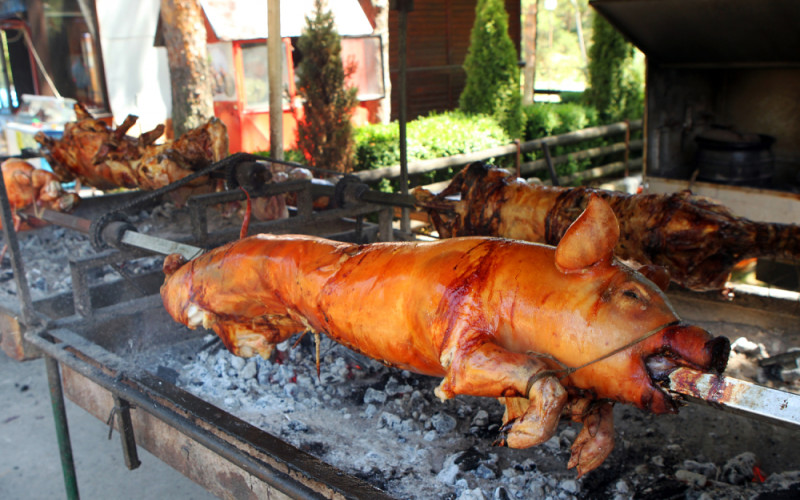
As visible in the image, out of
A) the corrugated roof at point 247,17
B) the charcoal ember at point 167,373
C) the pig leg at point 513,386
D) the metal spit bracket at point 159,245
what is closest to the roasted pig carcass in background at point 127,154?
the metal spit bracket at point 159,245

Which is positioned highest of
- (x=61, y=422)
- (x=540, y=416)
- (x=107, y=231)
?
(x=107, y=231)

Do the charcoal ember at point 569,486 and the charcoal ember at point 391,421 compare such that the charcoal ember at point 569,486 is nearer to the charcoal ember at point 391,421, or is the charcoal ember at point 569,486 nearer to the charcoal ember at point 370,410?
the charcoal ember at point 391,421

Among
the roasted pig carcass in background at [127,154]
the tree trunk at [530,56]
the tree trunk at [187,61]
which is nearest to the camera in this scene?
the roasted pig carcass in background at [127,154]

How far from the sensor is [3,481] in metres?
3.48

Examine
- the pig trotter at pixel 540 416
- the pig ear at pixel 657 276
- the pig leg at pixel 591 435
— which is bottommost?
the pig leg at pixel 591 435

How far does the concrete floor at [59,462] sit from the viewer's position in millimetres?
3432

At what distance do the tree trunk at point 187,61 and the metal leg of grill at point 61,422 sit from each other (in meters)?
4.80

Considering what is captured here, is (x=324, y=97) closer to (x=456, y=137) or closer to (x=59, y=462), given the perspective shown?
(x=456, y=137)

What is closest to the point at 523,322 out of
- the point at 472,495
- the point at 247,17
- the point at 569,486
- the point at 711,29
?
the point at 472,495

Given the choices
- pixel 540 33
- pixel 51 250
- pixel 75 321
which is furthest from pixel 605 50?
pixel 540 33

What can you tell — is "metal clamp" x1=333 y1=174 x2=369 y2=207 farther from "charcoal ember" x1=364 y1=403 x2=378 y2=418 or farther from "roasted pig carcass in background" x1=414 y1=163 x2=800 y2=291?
"charcoal ember" x1=364 y1=403 x2=378 y2=418

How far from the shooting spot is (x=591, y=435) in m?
1.53

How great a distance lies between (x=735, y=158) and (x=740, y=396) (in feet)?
16.9

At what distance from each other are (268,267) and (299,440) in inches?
31.3
